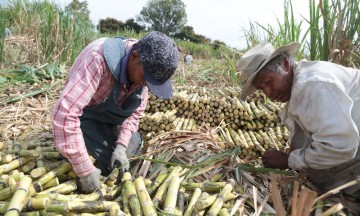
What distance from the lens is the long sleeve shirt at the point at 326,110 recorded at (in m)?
2.37

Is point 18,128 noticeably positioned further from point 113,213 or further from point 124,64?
point 113,213

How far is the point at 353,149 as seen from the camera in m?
2.44

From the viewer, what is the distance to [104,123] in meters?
3.27

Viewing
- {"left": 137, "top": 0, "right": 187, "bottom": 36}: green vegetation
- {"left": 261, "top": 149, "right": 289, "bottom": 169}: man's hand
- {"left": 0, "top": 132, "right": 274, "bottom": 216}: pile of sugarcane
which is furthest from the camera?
{"left": 137, "top": 0, "right": 187, "bottom": 36}: green vegetation

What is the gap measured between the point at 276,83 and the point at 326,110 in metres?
0.45

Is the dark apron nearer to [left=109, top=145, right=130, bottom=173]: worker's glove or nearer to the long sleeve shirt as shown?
[left=109, top=145, right=130, bottom=173]: worker's glove

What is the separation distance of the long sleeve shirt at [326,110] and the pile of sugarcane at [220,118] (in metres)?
1.53

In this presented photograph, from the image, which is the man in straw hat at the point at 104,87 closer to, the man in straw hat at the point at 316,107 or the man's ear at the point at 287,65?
the man in straw hat at the point at 316,107

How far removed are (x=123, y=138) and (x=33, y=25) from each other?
5.51 meters

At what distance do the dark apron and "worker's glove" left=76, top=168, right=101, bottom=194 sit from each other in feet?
1.59

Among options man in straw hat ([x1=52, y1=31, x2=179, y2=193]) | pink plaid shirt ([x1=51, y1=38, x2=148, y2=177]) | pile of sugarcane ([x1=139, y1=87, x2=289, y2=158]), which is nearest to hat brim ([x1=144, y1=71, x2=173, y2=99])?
man in straw hat ([x1=52, y1=31, x2=179, y2=193])

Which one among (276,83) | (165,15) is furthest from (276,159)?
(165,15)

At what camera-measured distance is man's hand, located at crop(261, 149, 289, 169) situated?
3.04m

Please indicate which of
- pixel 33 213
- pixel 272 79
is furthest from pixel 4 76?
pixel 272 79
